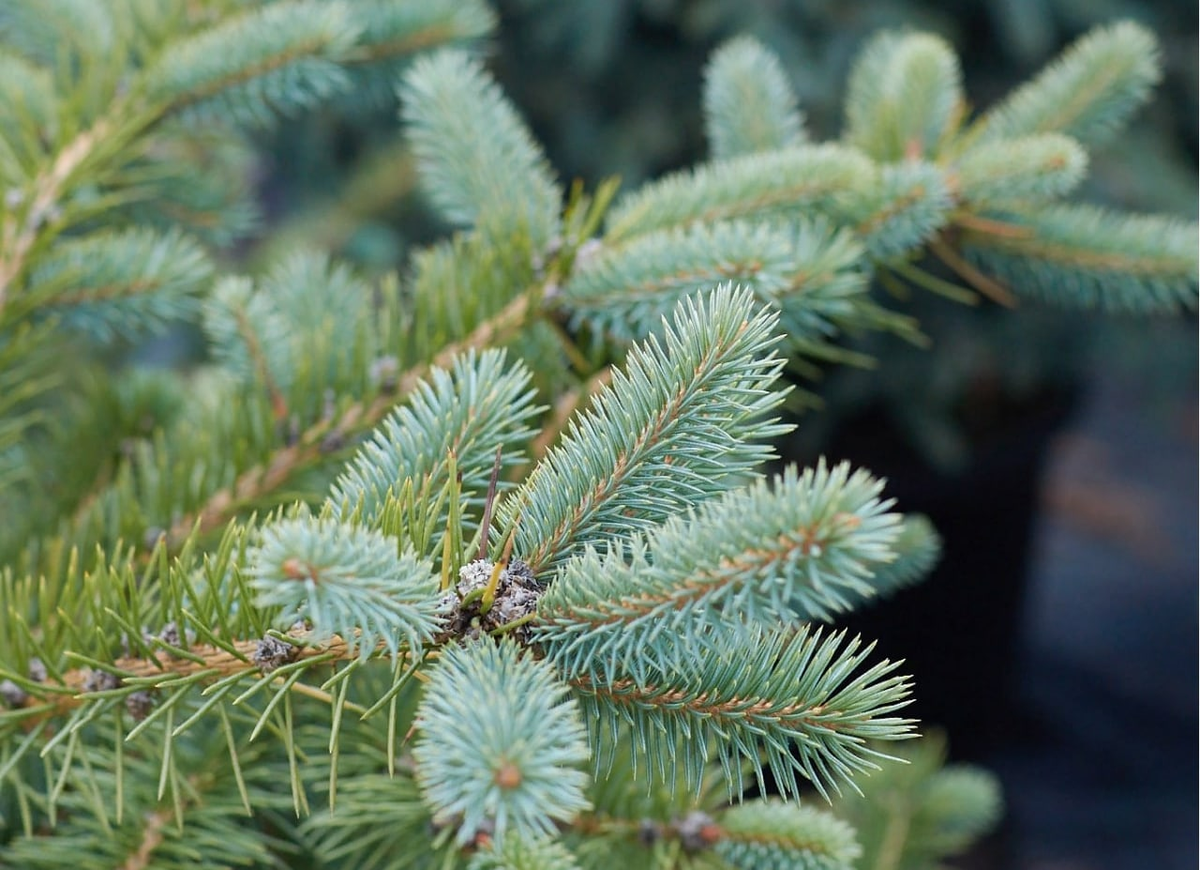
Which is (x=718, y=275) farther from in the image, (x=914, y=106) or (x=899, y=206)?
(x=914, y=106)

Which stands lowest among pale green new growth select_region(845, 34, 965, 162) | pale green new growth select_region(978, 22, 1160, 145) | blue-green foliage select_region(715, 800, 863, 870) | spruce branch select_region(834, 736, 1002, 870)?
spruce branch select_region(834, 736, 1002, 870)

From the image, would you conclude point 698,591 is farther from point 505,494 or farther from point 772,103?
point 772,103

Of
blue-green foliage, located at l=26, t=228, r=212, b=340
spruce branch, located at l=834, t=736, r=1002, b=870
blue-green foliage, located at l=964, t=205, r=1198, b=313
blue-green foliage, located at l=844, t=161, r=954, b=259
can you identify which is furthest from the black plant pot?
blue-green foliage, located at l=26, t=228, r=212, b=340

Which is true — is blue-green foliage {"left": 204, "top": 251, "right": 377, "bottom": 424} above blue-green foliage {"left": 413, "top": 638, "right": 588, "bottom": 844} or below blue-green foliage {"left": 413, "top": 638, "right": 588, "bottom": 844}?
above

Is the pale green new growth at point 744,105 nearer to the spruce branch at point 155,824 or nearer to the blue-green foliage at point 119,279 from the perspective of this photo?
the blue-green foliage at point 119,279

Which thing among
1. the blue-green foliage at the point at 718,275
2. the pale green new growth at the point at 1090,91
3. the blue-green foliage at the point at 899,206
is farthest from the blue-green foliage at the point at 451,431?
the pale green new growth at the point at 1090,91

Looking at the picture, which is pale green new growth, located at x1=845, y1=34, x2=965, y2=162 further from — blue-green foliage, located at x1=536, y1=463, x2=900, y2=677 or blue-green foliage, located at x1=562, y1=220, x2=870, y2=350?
blue-green foliage, located at x1=536, y1=463, x2=900, y2=677

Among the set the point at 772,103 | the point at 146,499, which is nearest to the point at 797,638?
the point at 146,499
